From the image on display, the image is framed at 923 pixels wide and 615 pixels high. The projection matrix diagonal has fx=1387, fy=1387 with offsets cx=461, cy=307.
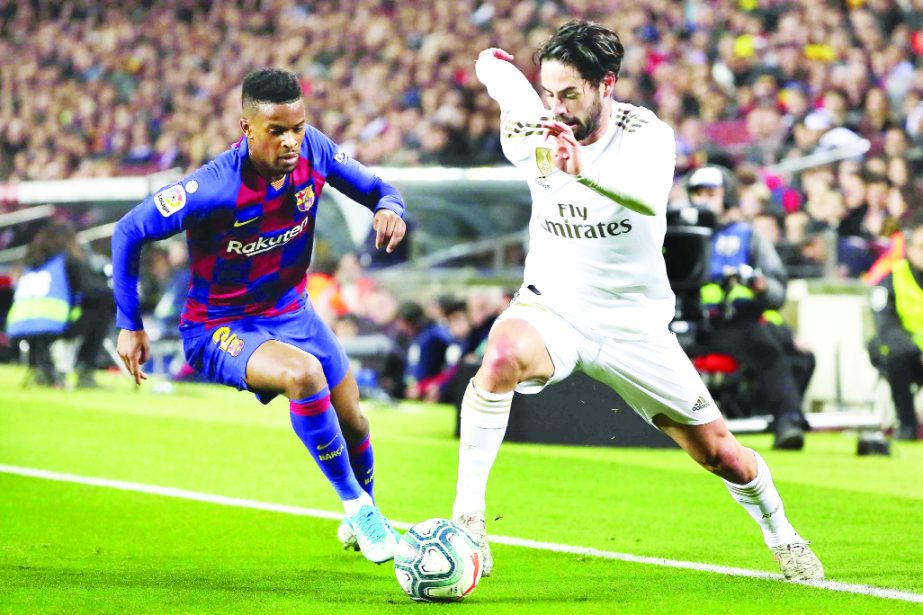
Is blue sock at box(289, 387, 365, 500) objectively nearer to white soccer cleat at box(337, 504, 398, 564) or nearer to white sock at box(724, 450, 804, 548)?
white soccer cleat at box(337, 504, 398, 564)

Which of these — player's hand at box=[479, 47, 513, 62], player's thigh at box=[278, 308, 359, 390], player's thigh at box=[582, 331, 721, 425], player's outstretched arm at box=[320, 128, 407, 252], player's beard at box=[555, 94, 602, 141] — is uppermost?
player's hand at box=[479, 47, 513, 62]

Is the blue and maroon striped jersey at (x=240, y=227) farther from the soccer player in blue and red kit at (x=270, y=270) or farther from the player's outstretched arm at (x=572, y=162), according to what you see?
the player's outstretched arm at (x=572, y=162)

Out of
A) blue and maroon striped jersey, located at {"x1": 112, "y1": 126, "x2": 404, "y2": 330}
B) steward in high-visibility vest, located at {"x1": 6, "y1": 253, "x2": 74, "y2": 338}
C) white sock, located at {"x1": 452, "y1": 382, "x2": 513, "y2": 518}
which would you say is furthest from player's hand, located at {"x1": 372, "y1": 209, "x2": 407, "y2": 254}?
steward in high-visibility vest, located at {"x1": 6, "y1": 253, "x2": 74, "y2": 338}

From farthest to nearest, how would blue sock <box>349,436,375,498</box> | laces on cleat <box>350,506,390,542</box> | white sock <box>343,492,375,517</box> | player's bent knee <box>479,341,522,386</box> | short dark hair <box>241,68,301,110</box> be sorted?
blue sock <box>349,436,375,498</box>
white sock <box>343,492,375,517</box>
laces on cleat <box>350,506,390,542</box>
short dark hair <box>241,68,301,110</box>
player's bent knee <box>479,341,522,386</box>

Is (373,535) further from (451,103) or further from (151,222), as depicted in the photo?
(451,103)

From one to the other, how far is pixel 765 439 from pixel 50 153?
17.9 metres

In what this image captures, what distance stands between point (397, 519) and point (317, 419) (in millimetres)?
1667

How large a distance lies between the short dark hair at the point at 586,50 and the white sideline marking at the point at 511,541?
7.04 feet

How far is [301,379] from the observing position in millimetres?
5746

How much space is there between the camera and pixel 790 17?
17375mm

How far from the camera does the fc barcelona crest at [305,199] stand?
6.06 m

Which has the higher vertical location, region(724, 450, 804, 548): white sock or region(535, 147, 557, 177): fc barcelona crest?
region(535, 147, 557, 177): fc barcelona crest

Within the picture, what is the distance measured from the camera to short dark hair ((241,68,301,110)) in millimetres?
5691

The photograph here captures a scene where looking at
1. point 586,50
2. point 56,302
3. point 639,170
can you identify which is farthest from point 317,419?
point 56,302
